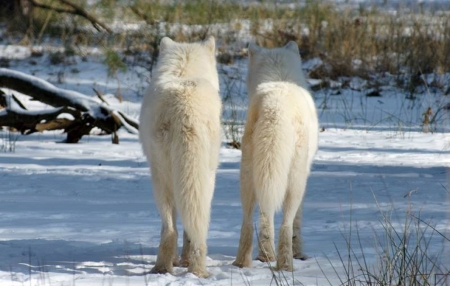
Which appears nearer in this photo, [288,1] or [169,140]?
[169,140]

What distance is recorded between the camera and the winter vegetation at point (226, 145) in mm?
4863

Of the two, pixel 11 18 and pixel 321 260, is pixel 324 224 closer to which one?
pixel 321 260

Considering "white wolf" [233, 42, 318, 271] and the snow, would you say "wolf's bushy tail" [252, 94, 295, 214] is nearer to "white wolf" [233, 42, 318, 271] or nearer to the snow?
"white wolf" [233, 42, 318, 271]

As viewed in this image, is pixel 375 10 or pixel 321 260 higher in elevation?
pixel 375 10

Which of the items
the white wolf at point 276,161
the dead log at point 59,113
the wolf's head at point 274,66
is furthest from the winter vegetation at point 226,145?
the wolf's head at point 274,66

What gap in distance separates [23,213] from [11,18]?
38.4ft

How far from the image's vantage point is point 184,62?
527 centimetres

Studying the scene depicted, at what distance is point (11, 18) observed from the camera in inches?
679

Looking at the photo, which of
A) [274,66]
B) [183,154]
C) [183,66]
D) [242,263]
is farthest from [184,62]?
[242,263]

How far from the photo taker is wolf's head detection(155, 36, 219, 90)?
17.1 feet

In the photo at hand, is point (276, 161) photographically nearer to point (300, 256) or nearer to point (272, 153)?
point (272, 153)

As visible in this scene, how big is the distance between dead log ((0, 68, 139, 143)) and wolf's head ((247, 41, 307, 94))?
470cm

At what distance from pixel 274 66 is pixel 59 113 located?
17.2ft

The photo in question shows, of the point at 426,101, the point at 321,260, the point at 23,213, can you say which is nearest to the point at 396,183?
the point at 321,260
